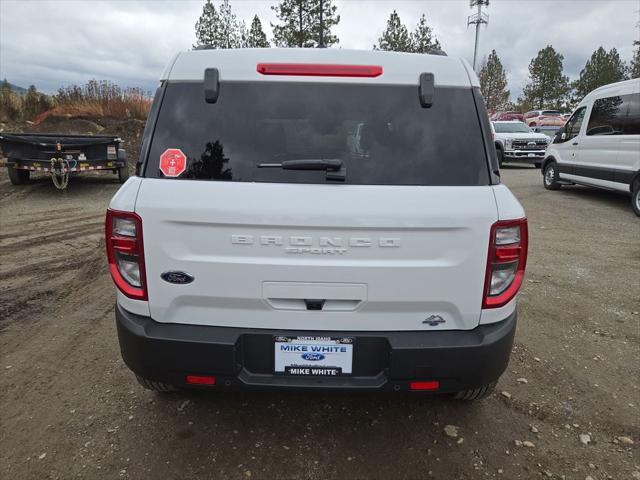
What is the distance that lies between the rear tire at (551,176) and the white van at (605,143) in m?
0.05

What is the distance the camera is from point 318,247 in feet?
7.05

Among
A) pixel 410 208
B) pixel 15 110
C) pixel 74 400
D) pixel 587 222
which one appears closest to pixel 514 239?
pixel 410 208

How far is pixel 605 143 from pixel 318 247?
9890mm

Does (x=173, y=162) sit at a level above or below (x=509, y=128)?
above

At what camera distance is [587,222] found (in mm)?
8570

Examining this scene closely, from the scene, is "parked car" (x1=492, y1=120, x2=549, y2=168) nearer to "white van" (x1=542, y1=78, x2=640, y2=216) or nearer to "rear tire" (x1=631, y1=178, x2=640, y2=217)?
"white van" (x1=542, y1=78, x2=640, y2=216)

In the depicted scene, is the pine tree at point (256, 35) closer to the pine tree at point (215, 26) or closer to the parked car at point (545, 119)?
the pine tree at point (215, 26)

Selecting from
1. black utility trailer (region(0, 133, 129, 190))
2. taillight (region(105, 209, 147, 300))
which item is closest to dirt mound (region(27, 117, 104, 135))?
black utility trailer (region(0, 133, 129, 190))

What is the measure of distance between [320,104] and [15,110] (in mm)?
21293

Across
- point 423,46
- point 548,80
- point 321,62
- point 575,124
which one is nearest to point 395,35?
point 423,46

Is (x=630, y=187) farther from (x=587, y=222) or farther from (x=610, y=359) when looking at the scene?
(x=610, y=359)

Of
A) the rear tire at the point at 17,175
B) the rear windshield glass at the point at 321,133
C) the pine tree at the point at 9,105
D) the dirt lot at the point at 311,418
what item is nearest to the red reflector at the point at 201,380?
the dirt lot at the point at 311,418

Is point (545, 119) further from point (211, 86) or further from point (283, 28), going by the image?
point (211, 86)

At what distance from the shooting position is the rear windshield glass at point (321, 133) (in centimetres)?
224
